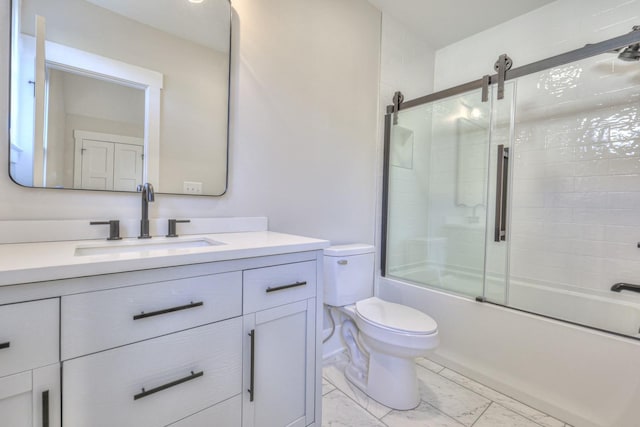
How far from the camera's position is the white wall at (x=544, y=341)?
1.31m

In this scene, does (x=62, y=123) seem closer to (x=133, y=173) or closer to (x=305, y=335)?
(x=133, y=173)

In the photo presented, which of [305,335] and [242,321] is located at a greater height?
[242,321]

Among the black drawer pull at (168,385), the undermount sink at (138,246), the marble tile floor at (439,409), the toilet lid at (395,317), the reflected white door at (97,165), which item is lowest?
the marble tile floor at (439,409)

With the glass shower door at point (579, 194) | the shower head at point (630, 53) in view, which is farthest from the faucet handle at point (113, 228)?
the shower head at point (630, 53)

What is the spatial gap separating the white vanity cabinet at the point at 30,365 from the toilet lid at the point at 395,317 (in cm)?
125

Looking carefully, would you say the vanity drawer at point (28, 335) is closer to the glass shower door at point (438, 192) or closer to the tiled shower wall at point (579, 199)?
the glass shower door at point (438, 192)

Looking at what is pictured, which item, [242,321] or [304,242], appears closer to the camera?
[242,321]

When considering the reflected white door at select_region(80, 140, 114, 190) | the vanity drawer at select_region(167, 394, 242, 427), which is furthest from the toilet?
the reflected white door at select_region(80, 140, 114, 190)

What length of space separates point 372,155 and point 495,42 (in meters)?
1.42

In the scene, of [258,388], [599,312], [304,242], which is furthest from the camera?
[599,312]

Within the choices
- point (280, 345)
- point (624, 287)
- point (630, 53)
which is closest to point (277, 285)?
Answer: point (280, 345)

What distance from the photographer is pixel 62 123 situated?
1.09 m

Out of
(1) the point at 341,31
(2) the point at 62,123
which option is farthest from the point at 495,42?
(2) the point at 62,123

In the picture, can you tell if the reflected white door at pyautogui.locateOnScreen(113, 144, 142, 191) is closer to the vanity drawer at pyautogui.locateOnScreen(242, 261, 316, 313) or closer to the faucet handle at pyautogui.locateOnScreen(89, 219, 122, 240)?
the faucet handle at pyautogui.locateOnScreen(89, 219, 122, 240)
